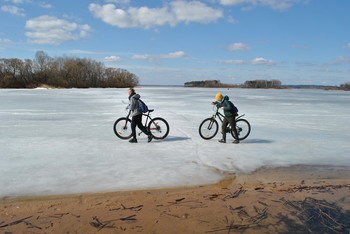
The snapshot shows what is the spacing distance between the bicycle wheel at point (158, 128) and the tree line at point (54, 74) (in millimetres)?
87251

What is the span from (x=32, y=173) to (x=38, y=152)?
160 cm

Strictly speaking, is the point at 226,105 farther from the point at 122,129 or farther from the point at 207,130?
the point at 122,129

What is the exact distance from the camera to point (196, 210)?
12.4ft

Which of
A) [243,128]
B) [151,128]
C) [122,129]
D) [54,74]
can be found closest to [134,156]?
[151,128]

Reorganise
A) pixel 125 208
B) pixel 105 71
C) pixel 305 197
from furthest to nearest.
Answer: pixel 105 71 → pixel 305 197 → pixel 125 208

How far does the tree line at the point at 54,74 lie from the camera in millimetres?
86769

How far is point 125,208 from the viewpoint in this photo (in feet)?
12.5

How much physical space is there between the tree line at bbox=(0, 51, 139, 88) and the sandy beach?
9078cm

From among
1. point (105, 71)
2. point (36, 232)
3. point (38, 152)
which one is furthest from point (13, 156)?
point (105, 71)

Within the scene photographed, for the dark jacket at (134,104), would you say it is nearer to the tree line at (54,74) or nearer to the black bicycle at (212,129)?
the black bicycle at (212,129)

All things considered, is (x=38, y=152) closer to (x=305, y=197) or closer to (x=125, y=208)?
(x=125, y=208)

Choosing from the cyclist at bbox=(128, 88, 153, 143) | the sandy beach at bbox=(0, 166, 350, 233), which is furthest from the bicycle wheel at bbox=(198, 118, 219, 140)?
the sandy beach at bbox=(0, 166, 350, 233)

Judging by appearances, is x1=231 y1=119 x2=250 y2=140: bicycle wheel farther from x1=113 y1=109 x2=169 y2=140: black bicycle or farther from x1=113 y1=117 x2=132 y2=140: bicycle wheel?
x1=113 y1=117 x2=132 y2=140: bicycle wheel

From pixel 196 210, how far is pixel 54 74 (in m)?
98.0
